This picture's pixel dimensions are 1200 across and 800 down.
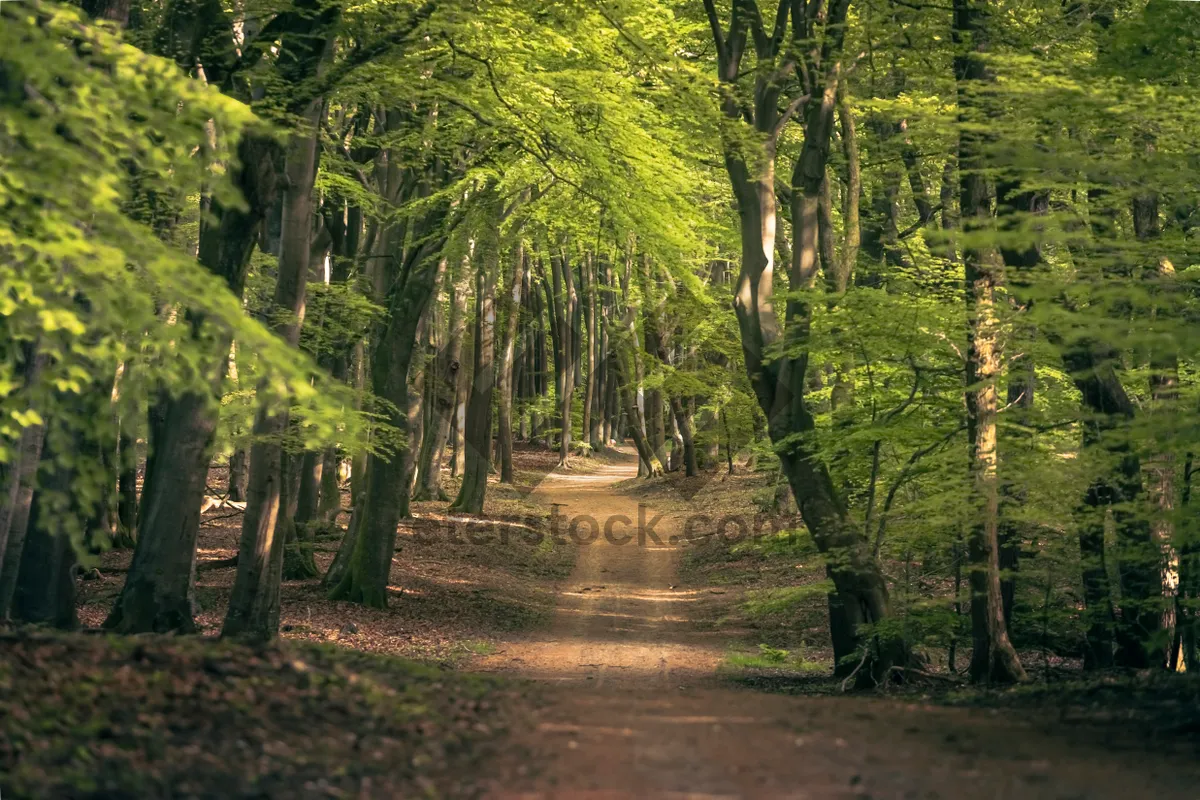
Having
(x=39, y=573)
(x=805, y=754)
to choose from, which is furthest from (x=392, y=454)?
(x=805, y=754)

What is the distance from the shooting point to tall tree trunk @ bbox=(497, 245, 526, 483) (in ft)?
126

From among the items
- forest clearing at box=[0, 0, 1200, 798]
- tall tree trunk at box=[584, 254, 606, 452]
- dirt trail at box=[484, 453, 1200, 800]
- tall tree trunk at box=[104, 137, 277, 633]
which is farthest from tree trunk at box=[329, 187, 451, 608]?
tall tree trunk at box=[584, 254, 606, 452]

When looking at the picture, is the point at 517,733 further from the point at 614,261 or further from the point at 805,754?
the point at 614,261

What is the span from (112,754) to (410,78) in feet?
32.6

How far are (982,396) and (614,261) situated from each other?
39.5ft

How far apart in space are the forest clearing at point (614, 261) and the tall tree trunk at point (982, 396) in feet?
0.18

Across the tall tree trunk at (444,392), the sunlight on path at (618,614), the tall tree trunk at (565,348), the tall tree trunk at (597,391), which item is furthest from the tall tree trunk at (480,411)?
the tall tree trunk at (597,391)

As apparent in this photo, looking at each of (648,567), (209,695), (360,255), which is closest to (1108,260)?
(209,695)

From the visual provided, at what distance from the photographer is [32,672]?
295 inches

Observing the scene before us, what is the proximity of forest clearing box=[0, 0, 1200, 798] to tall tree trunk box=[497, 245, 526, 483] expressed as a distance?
1136 cm

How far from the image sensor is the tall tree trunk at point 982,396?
38.0ft

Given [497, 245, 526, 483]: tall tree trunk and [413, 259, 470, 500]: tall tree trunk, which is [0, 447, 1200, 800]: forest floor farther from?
[497, 245, 526, 483]: tall tree trunk

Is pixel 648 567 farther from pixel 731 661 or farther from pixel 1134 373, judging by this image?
pixel 1134 373

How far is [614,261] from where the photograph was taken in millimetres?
23094
